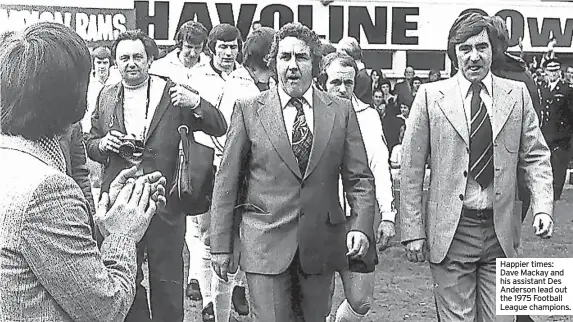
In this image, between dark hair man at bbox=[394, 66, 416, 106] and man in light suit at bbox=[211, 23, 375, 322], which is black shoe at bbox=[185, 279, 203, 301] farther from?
man in light suit at bbox=[211, 23, 375, 322]

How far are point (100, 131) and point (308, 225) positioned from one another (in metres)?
1.01

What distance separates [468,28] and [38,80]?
1.83 m

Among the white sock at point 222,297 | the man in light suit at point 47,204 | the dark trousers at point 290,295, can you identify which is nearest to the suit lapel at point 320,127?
the dark trousers at point 290,295

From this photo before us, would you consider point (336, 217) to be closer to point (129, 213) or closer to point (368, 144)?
point (368, 144)

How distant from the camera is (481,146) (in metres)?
2.88

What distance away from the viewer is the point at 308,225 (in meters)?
2.65

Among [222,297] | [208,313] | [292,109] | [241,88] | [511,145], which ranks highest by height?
[241,88]

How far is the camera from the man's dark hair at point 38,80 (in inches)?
55.7

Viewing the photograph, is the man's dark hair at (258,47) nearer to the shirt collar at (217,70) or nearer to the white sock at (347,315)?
the shirt collar at (217,70)

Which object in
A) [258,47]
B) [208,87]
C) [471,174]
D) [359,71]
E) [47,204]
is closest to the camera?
[47,204]

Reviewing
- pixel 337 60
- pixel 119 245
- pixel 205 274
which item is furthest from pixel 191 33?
pixel 119 245

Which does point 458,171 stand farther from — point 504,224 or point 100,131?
point 100,131

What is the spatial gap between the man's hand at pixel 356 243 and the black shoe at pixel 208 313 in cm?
125

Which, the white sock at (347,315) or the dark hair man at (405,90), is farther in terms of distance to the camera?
the dark hair man at (405,90)
